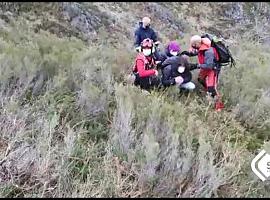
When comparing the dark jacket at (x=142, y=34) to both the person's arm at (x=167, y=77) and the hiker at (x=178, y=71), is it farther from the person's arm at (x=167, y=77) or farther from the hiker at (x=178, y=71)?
the person's arm at (x=167, y=77)

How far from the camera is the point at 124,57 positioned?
24.1ft

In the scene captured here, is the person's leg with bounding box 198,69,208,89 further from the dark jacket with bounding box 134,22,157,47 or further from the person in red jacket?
the dark jacket with bounding box 134,22,157,47

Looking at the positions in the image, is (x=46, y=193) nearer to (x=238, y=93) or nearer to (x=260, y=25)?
(x=238, y=93)

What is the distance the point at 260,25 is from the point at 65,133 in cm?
1833

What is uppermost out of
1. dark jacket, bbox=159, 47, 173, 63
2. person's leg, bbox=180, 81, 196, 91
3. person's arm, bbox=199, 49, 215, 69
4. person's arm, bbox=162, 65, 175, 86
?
person's arm, bbox=199, 49, 215, 69

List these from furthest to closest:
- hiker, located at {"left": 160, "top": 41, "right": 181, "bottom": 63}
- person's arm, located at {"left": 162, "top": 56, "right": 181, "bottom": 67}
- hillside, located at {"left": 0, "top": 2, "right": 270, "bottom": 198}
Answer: hiker, located at {"left": 160, "top": 41, "right": 181, "bottom": 63} → person's arm, located at {"left": 162, "top": 56, "right": 181, "bottom": 67} → hillside, located at {"left": 0, "top": 2, "right": 270, "bottom": 198}

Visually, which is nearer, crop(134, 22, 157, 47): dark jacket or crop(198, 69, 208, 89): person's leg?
crop(198, 69, 208, 89): person's leg

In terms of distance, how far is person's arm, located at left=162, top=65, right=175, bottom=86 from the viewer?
20.5 feet

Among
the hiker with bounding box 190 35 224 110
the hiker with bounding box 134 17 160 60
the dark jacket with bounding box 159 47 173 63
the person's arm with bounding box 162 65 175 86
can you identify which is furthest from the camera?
the hiker with bounding box 134 17 160 60

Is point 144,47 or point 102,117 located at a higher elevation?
point 144,47

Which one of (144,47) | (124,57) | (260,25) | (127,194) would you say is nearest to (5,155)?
(127,194)

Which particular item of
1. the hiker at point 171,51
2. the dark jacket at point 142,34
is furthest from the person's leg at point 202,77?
the dark jacket at point 142,34

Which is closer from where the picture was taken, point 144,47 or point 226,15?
point 144,47

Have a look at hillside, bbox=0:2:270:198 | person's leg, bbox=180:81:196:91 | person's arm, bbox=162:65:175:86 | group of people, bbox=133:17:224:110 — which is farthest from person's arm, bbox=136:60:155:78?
person's leg, bbox=180:81:196:91
